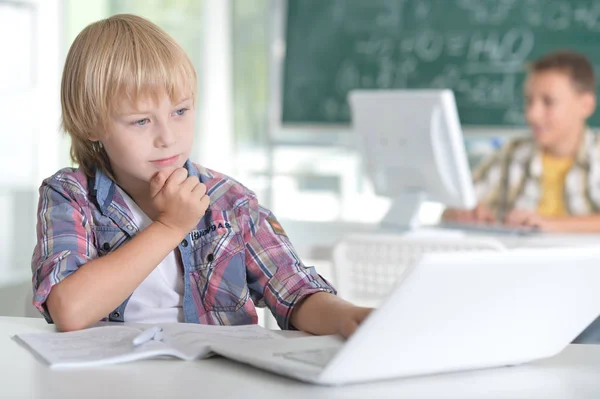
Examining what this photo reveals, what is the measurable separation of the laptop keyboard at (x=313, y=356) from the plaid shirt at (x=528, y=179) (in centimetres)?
276

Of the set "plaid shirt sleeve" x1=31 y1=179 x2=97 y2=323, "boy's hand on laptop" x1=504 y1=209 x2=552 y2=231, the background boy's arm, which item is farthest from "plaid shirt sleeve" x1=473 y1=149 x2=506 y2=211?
"plaid shirt sleeve" x1=31 y1=179 x2=97 y2=323

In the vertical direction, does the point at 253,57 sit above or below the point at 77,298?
above

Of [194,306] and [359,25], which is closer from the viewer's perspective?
[194,306]

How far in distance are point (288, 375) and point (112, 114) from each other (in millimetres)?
618

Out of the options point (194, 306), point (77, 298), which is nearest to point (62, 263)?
point (77, 298)

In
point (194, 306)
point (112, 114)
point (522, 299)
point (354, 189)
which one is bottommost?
point (354, 189)

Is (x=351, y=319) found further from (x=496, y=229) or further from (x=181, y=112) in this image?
(x=496, y=229)

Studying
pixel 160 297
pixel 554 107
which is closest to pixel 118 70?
pixel 160 297

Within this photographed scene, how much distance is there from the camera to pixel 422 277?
0.79m

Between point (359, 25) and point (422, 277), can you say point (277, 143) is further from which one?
point (422, 277)

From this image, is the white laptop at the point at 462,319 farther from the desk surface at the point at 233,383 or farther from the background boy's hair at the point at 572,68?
the background boy's hair at the point at 572,68

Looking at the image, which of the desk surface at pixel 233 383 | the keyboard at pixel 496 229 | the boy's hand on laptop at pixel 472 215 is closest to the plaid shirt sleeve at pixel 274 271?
the desk surface at pixel 233 383

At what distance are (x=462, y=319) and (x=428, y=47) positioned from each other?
153 inches

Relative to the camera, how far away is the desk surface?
0.84 m
